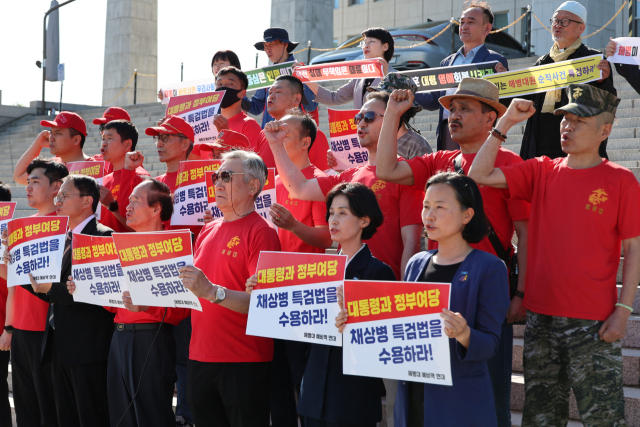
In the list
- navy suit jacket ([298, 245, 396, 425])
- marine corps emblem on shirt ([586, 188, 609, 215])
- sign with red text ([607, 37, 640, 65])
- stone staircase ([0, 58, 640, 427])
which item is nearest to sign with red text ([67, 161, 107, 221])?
navy suit jacket ([298, 245, 396, 425])

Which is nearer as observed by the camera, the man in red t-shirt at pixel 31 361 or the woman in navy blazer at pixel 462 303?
the woman in navy blazer at pixel 462 303

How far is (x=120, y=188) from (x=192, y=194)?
1049 mm

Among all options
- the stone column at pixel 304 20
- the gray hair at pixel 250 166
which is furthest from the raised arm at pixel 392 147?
the stone column at pixel 304 20

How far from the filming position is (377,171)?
389 centimetres

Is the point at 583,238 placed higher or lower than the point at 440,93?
lower

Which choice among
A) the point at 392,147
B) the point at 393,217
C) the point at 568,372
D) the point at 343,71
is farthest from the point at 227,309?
the point at 343,71

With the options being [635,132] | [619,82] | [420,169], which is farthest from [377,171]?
[619,82]

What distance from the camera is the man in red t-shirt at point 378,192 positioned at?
3.92 metres

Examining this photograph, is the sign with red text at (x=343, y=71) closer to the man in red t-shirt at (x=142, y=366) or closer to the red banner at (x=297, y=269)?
the man in red t-shirt at (x=142, y=366)

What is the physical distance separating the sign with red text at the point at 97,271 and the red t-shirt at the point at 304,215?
107 centimetres

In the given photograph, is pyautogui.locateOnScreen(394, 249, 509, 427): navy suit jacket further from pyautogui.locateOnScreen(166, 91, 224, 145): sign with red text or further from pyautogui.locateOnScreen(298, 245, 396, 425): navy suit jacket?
pyautogui.locateOnScreen(166, 91, 224, 145): sign with red text

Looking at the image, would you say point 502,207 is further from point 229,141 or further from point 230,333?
point 229,141

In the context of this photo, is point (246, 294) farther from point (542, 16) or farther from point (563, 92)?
point (542, 16)

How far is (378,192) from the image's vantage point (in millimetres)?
4043
